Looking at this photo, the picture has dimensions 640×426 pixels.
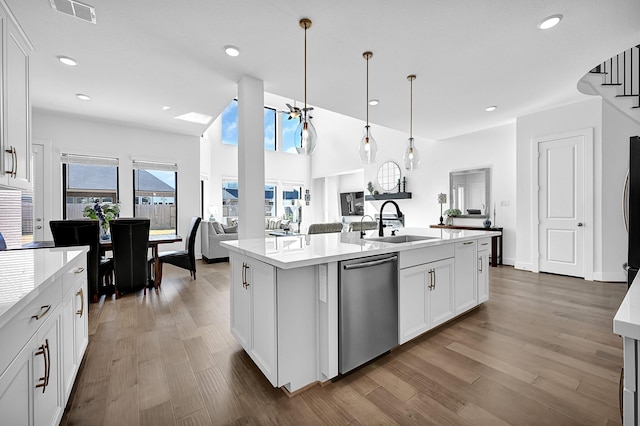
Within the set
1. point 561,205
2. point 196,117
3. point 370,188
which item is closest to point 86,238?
point 196,117

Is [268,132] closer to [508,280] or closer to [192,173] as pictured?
[192,173]

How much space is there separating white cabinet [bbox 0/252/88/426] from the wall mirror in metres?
6.22

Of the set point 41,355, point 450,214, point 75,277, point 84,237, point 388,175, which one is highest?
point 388,175

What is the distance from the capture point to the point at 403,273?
208 centimetres

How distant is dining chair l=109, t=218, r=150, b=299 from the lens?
3445 millimetres

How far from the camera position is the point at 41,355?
1.11 meters

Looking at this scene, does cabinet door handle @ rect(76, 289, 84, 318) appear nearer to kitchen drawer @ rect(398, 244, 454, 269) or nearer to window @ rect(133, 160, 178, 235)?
kitchen drawer @ rect(398, 244, 454, 269)

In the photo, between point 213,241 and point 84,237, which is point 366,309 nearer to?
point 84,237

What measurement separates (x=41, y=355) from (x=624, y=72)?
20.0ft

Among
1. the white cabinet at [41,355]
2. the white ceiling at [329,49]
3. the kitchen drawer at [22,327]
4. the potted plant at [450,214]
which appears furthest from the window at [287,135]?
the kitchen drawer at [22,327]

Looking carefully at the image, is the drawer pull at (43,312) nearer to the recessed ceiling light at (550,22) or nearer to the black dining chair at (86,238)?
the black dining chair at (86,238)

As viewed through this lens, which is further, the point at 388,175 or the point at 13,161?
the point at 388,175

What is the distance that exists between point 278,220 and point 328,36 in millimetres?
6325

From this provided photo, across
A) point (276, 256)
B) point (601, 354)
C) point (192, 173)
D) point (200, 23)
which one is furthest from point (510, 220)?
point (192, 173)
